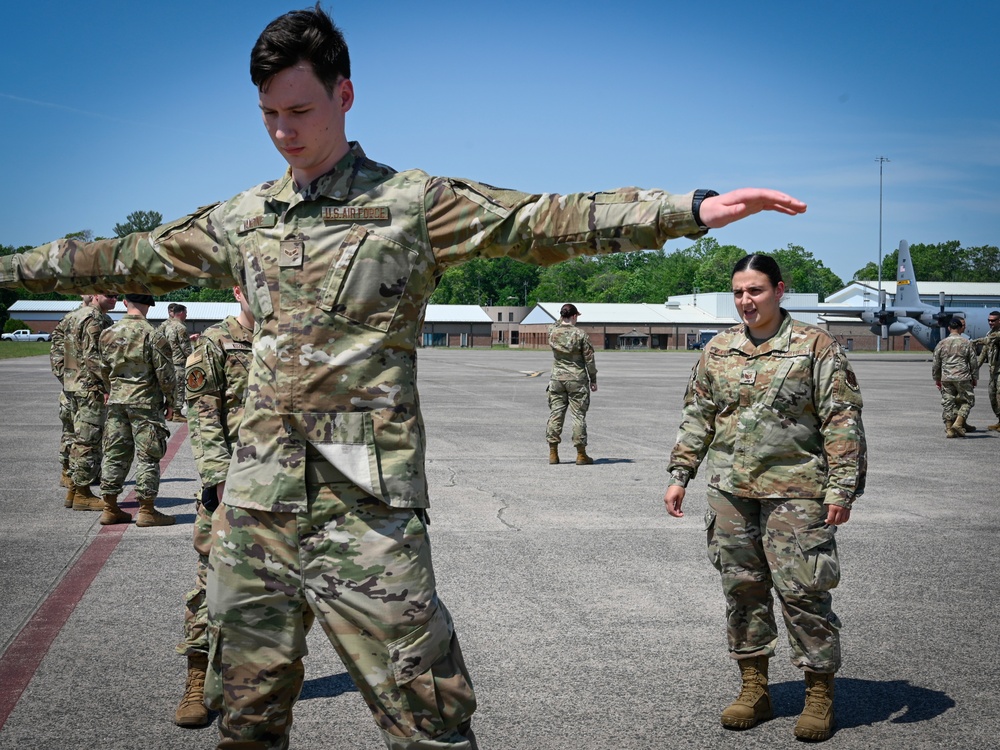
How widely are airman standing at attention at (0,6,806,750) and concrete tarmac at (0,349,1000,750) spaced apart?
5.45ft

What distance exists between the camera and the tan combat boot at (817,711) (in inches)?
175

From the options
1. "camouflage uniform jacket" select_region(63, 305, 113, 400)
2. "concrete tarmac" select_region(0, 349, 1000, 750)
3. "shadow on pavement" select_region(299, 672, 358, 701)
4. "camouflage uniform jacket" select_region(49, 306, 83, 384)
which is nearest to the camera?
"concrete tarmac" select_region(0, 349, 1000, 750)

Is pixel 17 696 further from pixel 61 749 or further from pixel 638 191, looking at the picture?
pixel 638 191

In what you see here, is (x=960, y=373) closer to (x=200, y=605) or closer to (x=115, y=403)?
(x=115, y=403)

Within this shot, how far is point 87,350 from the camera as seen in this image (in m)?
10.3

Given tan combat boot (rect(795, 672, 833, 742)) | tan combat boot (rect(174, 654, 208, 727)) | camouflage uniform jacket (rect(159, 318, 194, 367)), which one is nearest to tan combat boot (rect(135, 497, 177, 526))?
tan combat boot (rect(174, 654, 208, 727))

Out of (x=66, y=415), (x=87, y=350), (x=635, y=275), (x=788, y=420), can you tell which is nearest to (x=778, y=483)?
(x=788, y=420)

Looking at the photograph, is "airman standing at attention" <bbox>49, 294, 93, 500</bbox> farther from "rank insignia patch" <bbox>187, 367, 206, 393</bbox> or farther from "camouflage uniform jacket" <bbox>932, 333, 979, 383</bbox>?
"camouflage uniform jacket" <bbox>932, 333, 979, 383</bbox>

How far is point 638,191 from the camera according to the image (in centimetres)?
283

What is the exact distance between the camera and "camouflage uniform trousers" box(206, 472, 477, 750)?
2779 millimetres

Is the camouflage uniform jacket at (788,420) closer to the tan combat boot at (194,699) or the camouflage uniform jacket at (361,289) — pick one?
the camouflage uniform jacket at (361,289)

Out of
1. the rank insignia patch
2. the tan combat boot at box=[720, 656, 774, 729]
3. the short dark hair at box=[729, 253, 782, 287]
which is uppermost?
the short dark hair at box=[729, 253, 782, 287]

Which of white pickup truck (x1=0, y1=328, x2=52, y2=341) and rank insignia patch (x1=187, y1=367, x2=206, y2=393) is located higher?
rank insignia patch (x1=187, y1=367, x2=206, y2=393)

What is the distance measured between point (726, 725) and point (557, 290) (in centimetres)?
15739
